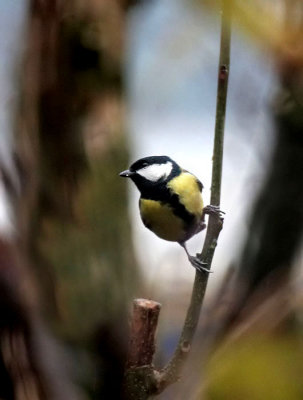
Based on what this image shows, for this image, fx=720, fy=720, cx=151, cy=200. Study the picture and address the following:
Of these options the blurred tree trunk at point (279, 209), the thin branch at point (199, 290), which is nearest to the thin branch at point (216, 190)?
the thin branch at point (199, 290)

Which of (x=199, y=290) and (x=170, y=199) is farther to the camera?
(x=170, y=199)

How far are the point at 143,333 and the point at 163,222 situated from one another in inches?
4.5

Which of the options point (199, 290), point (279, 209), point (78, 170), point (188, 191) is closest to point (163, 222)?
A: point (188, 191)

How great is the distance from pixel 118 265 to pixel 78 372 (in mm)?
291

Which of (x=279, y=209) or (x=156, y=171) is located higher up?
(x=156, y=171)

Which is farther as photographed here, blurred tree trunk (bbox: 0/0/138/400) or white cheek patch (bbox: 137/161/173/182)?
blurred tree trunk (bbox: 0/0/138/400)

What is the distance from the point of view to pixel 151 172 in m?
0.62

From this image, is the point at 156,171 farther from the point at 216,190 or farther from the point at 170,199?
the point at 216,190

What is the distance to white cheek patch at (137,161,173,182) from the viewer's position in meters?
0.61

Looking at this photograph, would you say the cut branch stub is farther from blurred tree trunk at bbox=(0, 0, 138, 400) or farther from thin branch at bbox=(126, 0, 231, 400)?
blurred tree trunk at bbox=(0, 0, 138, 400)

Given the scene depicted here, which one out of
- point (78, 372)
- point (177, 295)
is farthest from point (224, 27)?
point (78, 372)

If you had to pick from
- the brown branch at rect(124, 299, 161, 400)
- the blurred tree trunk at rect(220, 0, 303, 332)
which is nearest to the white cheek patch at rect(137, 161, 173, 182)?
the brown branch at rect(124, 299, 161, 400)

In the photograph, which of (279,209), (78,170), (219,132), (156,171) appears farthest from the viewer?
(78,170)

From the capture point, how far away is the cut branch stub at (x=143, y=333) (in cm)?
51
